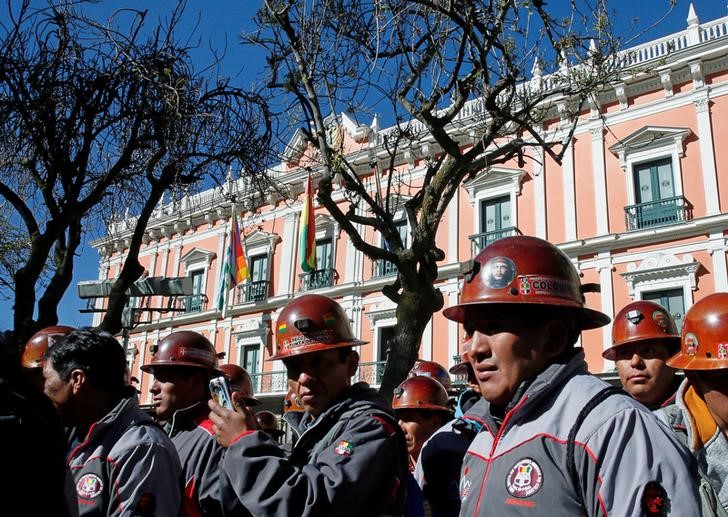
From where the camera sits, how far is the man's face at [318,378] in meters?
2.88

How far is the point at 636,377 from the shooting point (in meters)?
4.20

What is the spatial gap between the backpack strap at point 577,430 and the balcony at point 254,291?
2379 centimetres

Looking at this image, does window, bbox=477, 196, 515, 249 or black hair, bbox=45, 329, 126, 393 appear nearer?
black hair, bbox=45, 329, 126, 393

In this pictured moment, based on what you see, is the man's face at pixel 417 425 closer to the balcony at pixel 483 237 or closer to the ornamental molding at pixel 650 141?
the ornamental molding at pixel 650 141

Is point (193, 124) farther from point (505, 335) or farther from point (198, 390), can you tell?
point (505, 335)

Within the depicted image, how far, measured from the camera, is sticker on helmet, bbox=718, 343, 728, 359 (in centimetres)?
270

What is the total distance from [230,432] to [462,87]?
5897 mm

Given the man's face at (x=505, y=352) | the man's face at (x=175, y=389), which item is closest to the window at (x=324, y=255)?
the man's face at (x=175, y=389)

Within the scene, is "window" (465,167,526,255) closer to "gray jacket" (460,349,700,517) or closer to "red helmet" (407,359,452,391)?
"red helmet" (407,359,452,391)

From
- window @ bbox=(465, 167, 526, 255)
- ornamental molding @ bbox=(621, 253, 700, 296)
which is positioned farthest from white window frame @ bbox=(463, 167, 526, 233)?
Answer: ornamental molding @ bbox=(621, 253, 700, 296)

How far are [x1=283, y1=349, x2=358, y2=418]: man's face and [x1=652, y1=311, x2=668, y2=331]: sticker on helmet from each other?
7.95ft

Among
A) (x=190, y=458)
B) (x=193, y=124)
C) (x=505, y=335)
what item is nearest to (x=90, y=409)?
(x=190, y=458)

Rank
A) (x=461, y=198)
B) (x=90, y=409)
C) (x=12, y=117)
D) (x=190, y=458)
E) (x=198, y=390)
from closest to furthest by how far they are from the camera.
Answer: (x=90, y=409) → (x=190, y=458) → (x=198, y=390) → (x=12, y=117) → (x=461, y=198)

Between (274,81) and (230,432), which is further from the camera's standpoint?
(274,81)
